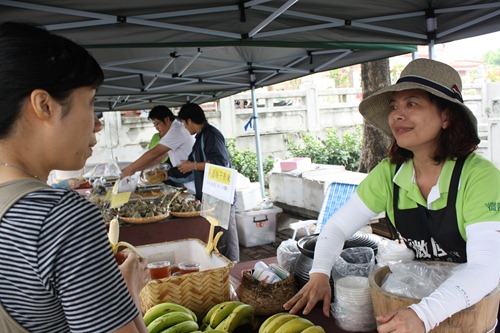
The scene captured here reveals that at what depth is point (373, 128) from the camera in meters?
6.69

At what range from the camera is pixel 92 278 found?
0.71 metres

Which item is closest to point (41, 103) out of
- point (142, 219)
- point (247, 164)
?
point (142, 219)

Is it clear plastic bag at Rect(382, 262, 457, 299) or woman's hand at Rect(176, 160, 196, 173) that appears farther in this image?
woman's hand at Rect(176, 160, 196, 173)

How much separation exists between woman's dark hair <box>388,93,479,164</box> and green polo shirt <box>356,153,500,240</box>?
0.03 m

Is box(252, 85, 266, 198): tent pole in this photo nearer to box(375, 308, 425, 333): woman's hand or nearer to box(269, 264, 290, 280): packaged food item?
box(269, 264, 290, 280): packaged food item

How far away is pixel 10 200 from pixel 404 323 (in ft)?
3.03

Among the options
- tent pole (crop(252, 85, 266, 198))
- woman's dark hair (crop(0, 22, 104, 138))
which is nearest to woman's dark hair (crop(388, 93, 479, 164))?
woman's dark hair (crop(0, 22, 104, 138))

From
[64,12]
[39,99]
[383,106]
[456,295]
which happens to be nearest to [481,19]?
[383,106]

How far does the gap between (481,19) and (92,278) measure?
320 cm

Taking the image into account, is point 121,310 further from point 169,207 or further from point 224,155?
point 224,155

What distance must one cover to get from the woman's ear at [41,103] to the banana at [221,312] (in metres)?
0.86

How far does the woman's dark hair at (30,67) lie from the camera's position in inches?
29.1

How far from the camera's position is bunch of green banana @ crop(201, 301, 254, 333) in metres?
1.30

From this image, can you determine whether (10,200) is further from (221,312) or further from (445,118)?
(445,118)
